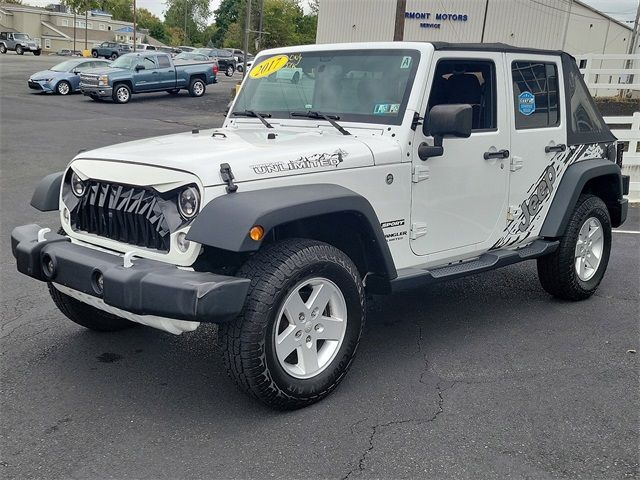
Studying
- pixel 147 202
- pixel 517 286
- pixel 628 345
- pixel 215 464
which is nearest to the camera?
pixel 215 464

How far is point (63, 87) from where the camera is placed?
2506 centimetres

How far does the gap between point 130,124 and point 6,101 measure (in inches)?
243

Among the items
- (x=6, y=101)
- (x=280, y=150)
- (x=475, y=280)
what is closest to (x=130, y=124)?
(x=6, y=101)

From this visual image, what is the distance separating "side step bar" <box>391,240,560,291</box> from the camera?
4094mm

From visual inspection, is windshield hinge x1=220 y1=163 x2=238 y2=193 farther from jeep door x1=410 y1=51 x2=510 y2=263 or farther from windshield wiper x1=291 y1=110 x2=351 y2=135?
jeep door x1=410 y1=51 x2=510 y2=263

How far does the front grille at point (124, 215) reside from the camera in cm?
340

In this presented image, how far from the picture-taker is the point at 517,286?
239 inches

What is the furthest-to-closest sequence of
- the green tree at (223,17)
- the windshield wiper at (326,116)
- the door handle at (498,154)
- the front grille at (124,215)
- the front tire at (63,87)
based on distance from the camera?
the green tree at (223,17), the front tire at (63,87), the door handle at (498,154), the windshield wiper at (326,116), the front grille at (124,215)

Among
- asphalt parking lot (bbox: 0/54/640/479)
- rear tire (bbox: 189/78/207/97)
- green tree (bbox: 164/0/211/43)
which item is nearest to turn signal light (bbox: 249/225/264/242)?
asphalt parking lot (bbox: 0/54/640/479)

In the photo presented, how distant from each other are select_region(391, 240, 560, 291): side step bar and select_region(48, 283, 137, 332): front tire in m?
1.90

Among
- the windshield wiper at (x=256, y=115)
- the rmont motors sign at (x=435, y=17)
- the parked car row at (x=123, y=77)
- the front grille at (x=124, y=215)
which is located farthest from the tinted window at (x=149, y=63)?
the front grille at (x=124, y=215)

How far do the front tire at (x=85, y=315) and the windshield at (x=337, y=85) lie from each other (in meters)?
1.75

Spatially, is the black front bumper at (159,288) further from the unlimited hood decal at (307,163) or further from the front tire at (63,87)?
the front tire at (63,87)

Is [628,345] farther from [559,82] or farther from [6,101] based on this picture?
[6,101]
